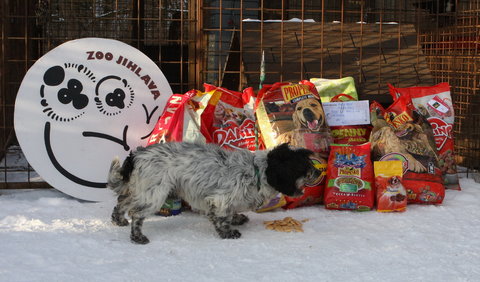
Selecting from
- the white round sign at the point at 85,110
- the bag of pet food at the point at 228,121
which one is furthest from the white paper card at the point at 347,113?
the white round sign at the point at 85,110

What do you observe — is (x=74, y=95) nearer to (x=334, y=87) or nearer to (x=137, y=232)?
(x=137, y=232)

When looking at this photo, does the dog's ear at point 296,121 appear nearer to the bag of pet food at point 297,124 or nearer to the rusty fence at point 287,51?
the bag of pet food at point 297,124

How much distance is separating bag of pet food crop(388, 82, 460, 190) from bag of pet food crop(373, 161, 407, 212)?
2.43 ft

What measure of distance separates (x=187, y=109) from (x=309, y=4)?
110 inches

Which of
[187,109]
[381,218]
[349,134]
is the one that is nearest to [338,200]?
[381,218]

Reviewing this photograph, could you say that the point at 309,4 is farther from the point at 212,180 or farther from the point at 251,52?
the point at 212,180

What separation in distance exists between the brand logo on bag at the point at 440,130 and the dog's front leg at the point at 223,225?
2.05 m

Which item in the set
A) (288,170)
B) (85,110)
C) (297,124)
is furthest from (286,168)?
(85,110)

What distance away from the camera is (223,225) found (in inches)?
146

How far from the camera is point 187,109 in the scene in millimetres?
4406

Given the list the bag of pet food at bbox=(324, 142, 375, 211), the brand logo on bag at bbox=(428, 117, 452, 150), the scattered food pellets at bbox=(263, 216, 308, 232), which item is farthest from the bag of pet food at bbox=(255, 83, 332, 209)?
the brand logo on bag at bbox=(428, 117, 452, 150)

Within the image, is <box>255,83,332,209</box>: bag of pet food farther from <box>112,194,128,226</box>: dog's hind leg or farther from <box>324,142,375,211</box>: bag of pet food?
<box>112,194,128,226</box>: dog's hind leg

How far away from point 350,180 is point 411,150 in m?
0.54

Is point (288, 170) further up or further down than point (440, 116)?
further down
